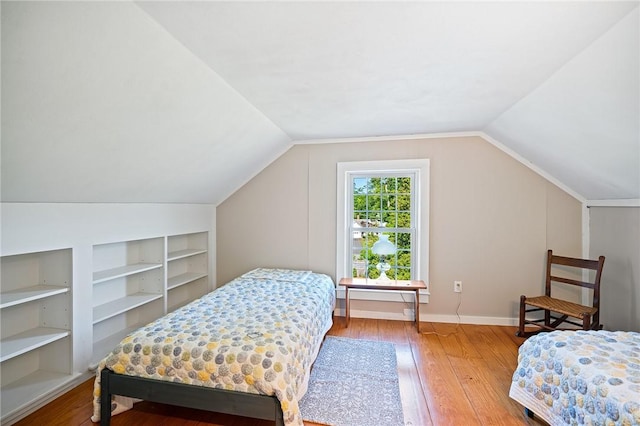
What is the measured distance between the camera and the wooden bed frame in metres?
1.50

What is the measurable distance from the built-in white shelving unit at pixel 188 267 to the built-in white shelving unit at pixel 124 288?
370 mm

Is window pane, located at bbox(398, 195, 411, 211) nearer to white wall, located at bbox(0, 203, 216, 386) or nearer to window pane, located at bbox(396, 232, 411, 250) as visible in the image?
window pane, located at bbox(396, 232, 411, 250)

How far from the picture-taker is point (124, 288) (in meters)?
2.89

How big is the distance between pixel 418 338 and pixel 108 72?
10.5 feet

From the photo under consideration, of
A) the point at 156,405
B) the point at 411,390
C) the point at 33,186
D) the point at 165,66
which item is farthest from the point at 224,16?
the point at 411,390

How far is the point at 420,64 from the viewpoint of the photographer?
173 centimetres

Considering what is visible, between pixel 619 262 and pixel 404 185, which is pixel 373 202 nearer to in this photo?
pixel 404 185

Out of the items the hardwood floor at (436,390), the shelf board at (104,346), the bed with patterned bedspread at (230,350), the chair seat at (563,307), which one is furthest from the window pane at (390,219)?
the shelf board at (104,346)

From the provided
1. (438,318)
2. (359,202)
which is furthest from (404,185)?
(438,318)

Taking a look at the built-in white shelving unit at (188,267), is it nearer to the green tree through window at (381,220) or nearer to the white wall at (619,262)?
the green tree through window at (381,220)

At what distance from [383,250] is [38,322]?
3.07 m

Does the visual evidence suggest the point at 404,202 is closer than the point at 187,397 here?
No

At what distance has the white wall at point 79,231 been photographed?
178 cm

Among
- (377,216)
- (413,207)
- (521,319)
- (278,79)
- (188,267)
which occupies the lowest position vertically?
(521,319)
